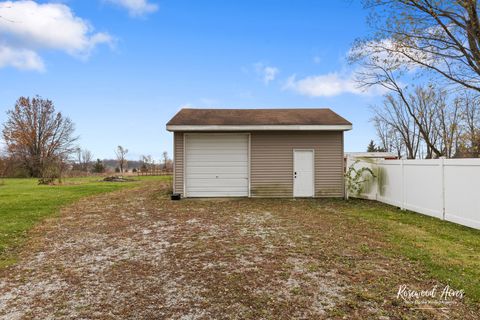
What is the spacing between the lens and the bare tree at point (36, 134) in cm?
3141

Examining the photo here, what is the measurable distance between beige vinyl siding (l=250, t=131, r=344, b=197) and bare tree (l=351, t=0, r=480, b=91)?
3340mm

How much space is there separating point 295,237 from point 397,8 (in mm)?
7413

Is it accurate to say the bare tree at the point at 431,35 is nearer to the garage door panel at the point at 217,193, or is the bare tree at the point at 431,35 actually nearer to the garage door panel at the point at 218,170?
the garage door panel at the point at 218,170

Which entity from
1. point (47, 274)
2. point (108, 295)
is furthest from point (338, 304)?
point (47, 274)

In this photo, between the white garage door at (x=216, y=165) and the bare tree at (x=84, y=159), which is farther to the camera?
the bare tree at (x=84, y=159)

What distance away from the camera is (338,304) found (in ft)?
9.27

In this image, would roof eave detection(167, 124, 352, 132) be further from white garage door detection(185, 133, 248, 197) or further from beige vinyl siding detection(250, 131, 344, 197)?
white garage door detection(185, 133, 248, 197)

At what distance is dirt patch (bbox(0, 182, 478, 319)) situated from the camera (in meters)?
2.75

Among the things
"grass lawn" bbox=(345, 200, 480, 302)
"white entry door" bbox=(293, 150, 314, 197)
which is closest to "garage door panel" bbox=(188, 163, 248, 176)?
"white entry door" bbox=(293, 150, 314, 197)

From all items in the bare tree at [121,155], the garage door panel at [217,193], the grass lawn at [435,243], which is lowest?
the grass lawn at [435,243]

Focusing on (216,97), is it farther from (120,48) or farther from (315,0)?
(315,0)

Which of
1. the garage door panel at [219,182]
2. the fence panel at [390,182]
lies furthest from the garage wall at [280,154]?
the fence panel at [390,182]

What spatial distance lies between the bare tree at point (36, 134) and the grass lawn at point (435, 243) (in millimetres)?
33179

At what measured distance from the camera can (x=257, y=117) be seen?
11445 mm
